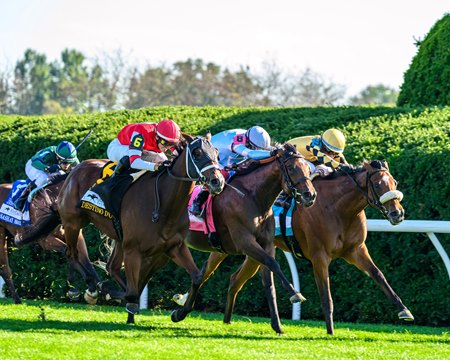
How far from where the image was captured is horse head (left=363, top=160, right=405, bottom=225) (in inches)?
329

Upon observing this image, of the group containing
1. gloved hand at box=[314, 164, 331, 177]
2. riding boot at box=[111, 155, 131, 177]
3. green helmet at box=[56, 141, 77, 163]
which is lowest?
green helmet at box=[56, 141, 77, 163]

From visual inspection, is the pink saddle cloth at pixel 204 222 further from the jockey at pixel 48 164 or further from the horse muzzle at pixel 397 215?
the jockey at pixel 48 164

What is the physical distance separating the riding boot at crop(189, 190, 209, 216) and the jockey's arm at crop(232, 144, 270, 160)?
486 mm

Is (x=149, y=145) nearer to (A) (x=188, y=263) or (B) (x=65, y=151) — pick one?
(A) (x=188, y=263)

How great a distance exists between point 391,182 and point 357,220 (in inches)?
20.3

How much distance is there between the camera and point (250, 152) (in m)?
9.06

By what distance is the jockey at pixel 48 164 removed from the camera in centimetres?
1081

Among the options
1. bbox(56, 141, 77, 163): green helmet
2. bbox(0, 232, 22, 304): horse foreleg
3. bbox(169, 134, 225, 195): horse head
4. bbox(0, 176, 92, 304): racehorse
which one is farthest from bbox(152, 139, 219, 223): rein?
bbox(0, 232, 22, 304): horse foreleg

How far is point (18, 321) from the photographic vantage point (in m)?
8.77

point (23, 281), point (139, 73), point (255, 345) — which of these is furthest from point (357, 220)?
point (139, 73)

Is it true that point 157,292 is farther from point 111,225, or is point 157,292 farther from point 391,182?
point 391,182

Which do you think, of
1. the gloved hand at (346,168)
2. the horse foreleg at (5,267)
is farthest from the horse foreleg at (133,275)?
the horse foreleg at (5,267)

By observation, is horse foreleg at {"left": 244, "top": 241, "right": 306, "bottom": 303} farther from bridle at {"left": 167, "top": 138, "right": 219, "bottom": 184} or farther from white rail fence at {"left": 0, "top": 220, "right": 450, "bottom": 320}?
white rail fence at {"left": 0, "top": 220, "right": 450, "bottom": 320}

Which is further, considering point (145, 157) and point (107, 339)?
point (145, 157)
